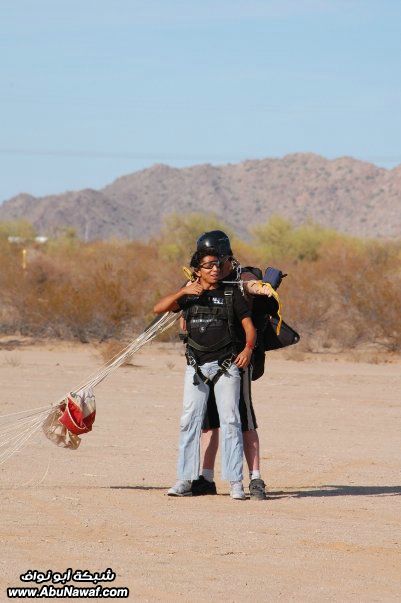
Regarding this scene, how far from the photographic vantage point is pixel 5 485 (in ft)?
33.1

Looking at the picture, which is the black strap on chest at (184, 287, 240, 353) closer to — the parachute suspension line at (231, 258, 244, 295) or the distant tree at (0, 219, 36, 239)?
the parachute suspension line at (231, 258, 244, 295)

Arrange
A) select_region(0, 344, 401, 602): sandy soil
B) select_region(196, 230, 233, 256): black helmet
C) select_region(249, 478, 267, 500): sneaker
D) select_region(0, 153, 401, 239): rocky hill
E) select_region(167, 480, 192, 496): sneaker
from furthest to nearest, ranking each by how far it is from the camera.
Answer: select_region(0, 153, 401, 239): rocky hill → select_region(167, 480, 192, 496): sneaker → select_region(249, 478, 267, 500): sneaker → select_region(196, 230, 233, 256): black helmet → select_region(0, 344, 401, 602): sandy soil

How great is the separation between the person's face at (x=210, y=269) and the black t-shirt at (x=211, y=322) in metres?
0.09

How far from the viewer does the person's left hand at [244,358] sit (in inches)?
373

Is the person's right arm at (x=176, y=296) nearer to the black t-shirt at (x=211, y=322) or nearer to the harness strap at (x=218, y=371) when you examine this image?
the black t-shirt at (x=211, y=322)

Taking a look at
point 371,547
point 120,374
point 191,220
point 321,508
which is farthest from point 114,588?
point 191,220

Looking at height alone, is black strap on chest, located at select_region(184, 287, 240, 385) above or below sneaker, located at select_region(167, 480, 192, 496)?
above

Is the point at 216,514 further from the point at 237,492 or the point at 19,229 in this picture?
the point at 19,229

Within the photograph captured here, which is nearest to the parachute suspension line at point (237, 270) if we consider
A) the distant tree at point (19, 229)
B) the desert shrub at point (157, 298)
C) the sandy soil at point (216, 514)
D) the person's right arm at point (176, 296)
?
the person's right arm at point (176, 296)

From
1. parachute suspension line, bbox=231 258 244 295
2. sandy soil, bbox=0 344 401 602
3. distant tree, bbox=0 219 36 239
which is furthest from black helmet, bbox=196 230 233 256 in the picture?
distant tree, bbox=0 219 36 239

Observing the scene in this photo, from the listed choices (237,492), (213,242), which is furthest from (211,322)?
(237,492)

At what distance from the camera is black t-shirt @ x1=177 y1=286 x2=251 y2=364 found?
31.2 ft

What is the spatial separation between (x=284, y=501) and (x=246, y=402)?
0.78 meters

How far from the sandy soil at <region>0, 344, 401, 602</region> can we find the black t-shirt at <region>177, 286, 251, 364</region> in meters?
1.10
